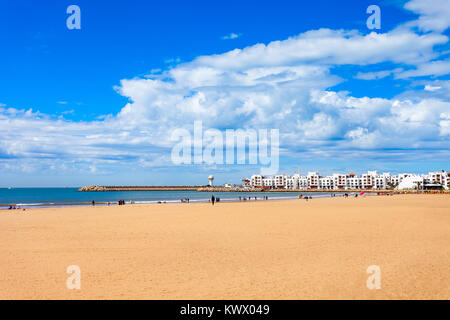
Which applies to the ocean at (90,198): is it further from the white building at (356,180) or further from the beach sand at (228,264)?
the white building at (356,180)

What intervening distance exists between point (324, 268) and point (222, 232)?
26.2 ft

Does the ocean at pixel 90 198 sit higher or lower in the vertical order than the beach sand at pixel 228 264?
lower

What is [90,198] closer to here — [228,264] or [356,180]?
[228,264]

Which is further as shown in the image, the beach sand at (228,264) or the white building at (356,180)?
the white building at (356,180)

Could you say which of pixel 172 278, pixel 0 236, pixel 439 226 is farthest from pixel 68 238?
pixel 439 226

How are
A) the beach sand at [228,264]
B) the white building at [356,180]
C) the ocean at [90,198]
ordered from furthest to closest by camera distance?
the white building at [356,180]
the ocean at [90,198]
the beach sand at [228,264]

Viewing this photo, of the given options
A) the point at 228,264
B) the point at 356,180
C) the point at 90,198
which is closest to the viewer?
the point at 228,264

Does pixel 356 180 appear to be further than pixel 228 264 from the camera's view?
Yes

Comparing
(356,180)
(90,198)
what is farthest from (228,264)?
(356,180)

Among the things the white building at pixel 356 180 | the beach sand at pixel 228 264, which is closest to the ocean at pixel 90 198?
the beach sand at pixel 228 264

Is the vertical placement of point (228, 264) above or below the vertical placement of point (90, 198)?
above

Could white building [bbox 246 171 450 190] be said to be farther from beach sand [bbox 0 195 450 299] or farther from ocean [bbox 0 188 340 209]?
beach sand [bbox 0 195 450 299]

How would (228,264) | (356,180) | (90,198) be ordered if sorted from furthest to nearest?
(356,180) → (90,198) → (228,264)
